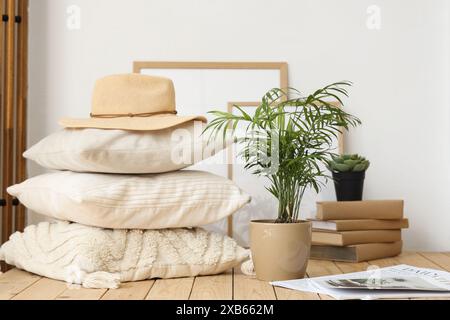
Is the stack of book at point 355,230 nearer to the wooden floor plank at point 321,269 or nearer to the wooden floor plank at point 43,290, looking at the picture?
the wooden floor plank at point 321,269

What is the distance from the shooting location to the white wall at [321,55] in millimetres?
2086

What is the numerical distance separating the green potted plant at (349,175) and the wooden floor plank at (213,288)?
1.79 ft

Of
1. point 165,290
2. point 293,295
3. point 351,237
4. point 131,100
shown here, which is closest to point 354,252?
point 351,237

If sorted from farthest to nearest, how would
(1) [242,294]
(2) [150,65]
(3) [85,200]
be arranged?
(2) [150,65], (3) [85,200], (1) [242,294]

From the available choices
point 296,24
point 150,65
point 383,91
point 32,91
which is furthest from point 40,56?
point 383,91

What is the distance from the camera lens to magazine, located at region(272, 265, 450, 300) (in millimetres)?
1177

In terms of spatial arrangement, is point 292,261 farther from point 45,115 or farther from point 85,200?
point 45,115

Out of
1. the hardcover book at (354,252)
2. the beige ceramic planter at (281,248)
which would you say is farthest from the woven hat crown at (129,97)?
the hardcover book at (354,252)

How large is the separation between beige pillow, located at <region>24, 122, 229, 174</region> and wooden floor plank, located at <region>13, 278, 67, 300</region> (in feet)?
0.92

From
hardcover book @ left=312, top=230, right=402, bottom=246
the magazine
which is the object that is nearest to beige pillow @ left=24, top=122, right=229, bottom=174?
the magazine

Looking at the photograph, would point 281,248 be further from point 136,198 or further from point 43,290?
point 43,290

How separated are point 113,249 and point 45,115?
89cm

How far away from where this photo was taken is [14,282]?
4.58 ft

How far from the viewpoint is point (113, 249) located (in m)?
1.38
